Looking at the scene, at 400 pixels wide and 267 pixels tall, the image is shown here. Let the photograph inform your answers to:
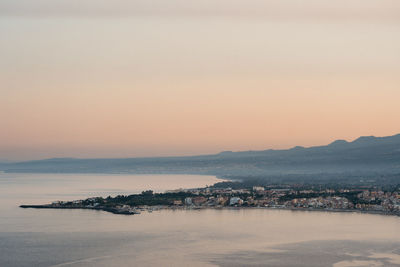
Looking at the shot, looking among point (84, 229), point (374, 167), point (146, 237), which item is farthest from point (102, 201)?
point (374, 167)

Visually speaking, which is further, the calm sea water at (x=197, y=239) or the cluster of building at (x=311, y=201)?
the cluster of building at (x=311, y=201)

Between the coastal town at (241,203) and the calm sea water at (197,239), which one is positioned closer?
the calm sea water at (197,239)

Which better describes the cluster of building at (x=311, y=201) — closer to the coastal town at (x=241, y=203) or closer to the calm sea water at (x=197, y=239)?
the coastal town at (x=241, y=203)

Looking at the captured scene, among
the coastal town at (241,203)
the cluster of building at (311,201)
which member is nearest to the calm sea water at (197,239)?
the coastal town at (241,203)

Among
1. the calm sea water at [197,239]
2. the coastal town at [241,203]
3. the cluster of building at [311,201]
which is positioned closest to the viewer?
the calm sea water at [197,239]

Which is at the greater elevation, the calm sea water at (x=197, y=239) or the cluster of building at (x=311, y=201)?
the cluster of building at (x=311, y=201)

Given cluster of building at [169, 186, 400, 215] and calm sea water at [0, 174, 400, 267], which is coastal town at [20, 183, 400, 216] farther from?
calm sea water at [0, 174, 400, 267]

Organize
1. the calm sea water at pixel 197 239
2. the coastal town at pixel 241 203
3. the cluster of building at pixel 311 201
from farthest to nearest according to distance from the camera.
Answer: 1. the cluster of building at pixel 311 201
2. the coastal town at pixel 241 203
3. the calm sea water at pixel 197 239

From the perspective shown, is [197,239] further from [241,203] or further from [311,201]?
[311,201]

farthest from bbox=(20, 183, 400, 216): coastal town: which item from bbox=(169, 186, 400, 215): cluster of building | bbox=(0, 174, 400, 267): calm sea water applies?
bbox=(0, 174, 400, 267): calm sea water
